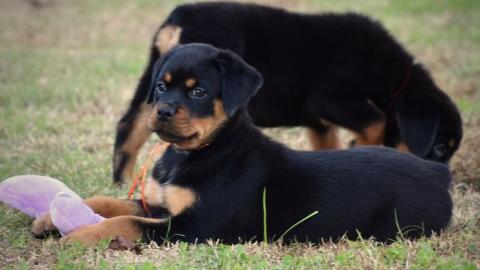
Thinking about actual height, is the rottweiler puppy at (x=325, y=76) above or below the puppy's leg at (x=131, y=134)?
above

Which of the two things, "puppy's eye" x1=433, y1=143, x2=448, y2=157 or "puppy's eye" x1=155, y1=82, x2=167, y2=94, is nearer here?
Result: "puppy's eye" x1=155, y1=82, x2=167, y2=94

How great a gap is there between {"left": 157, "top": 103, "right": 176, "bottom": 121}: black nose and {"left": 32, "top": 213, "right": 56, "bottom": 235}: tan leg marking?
2.55ft

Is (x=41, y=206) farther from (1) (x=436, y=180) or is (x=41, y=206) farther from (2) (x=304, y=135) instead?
(2) (x=304, y=135)

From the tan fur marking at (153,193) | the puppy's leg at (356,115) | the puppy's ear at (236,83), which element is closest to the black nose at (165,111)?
the puppy's ear at (236,83)

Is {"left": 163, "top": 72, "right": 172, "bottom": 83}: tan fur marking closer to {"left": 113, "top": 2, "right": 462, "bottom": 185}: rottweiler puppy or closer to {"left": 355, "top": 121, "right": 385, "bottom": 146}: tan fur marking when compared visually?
{"left": 113, "top": 2, "right": 462, "bottom": 185}: rottweiler puppy

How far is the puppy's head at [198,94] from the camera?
370 centimetres

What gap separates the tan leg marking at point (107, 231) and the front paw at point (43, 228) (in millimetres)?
240

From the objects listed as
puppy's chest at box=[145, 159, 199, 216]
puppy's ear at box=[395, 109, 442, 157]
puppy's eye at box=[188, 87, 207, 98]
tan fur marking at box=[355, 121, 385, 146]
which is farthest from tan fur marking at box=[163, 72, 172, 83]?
puppy's ear at box=[395, 109, 442, 157]

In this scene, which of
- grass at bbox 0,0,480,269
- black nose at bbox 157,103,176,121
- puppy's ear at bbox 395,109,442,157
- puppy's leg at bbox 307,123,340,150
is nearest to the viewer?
grass at bbox 0,0,480,269

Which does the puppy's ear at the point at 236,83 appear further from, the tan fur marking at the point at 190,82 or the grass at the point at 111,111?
the grass at the point at 111,111

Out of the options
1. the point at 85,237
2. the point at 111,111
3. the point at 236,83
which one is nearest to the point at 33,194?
the point at 85,237

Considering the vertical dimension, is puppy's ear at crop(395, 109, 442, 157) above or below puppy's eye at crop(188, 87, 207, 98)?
below

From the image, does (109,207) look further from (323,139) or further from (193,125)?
(323,139)

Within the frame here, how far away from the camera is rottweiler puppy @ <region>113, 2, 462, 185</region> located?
5297 mm
